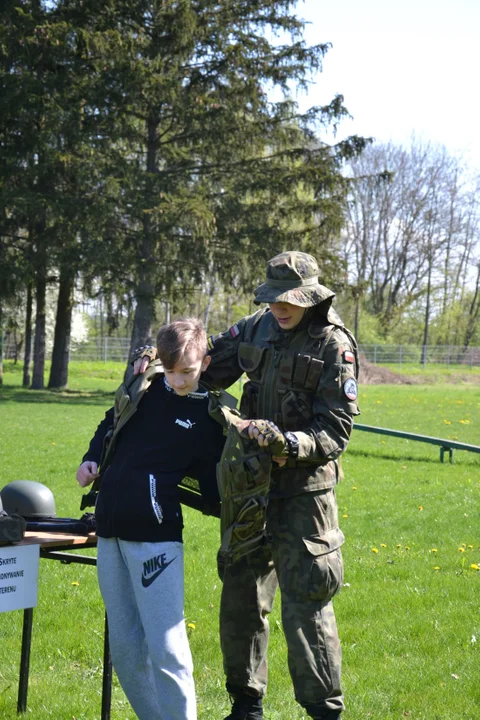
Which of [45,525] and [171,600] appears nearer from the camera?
[171,600]

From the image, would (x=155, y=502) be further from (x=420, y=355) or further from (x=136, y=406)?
(x=420, y=355)

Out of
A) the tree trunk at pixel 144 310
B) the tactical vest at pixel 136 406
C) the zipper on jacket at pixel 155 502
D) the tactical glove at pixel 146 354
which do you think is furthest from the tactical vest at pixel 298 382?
the tree trunk at pixel 144 310

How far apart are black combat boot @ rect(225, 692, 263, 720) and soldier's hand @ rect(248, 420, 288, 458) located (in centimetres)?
136

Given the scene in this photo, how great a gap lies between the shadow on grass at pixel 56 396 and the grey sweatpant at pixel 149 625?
76.0 ft

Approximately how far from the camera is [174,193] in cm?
2673

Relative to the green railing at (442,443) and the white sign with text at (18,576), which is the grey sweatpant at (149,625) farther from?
the green railing at (442,443)

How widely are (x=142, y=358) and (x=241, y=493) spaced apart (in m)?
0.78

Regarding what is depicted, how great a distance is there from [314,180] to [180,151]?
474 centimetres

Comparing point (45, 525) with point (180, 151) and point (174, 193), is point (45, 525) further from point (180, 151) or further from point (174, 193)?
point (180, 151)

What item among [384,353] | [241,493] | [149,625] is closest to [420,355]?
[384,353]

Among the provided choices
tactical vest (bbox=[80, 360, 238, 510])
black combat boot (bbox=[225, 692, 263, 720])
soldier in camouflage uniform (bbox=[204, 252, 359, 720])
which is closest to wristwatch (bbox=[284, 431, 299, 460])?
soldier in camouflage uniform (bbox=[204, 252, 359, 720])

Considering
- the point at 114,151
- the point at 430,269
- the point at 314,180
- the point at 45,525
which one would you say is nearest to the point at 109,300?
the point at 114,151

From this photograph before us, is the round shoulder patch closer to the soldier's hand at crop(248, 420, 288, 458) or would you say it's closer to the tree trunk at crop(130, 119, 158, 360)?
the soldier's hand at crop(248, 420, 288, 458)

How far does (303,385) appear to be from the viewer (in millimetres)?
3898
